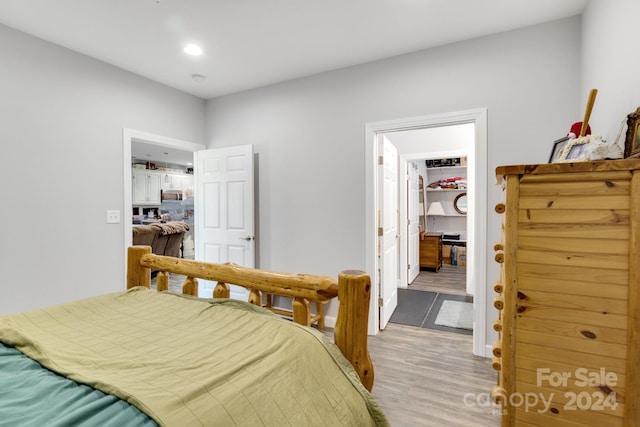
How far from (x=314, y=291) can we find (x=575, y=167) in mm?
1036

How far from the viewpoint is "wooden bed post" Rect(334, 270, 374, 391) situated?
1.15 meters

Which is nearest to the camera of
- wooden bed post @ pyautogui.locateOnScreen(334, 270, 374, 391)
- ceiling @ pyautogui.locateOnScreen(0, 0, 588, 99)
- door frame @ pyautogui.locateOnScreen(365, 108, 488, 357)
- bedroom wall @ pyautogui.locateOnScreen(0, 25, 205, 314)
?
wooden bed post @ pyautogui.locateOnScreen(334, 270, 374, 391)

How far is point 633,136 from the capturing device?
122cm

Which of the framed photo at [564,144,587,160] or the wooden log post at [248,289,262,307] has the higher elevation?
the framed photo at [564,144,587,160]

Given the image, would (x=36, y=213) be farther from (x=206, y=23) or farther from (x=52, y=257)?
(x=206, y=23)

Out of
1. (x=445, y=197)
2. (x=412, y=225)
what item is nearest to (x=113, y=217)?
(x=412, y=225)

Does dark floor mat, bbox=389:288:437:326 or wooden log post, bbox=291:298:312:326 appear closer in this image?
wooden log post, bbox=291:298:312:326

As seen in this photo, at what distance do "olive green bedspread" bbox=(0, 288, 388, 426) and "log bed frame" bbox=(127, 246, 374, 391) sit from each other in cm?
8

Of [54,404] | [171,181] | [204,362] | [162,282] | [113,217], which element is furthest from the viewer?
[171,181]

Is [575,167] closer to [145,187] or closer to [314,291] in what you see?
[314,291]

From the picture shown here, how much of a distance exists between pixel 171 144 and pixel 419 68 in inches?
108

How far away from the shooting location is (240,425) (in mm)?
787

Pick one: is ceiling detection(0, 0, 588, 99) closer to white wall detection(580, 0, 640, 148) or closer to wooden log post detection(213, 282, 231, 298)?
white wall detection(580, 0, 640, 148)

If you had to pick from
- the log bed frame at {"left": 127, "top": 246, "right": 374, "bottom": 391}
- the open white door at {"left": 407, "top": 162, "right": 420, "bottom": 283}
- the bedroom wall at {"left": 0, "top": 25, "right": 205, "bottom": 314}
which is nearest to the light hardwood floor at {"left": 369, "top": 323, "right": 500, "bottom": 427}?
the log bed frame at {"left": 127, "top": 246, "right": 374, "bottom": 391}
